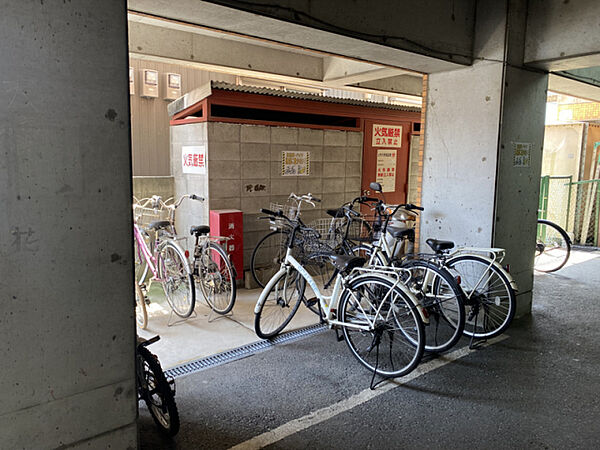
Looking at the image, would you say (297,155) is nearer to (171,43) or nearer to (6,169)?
(171,43)

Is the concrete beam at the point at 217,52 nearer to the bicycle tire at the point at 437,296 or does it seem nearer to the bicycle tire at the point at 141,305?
the bicycle tire at the point at 141,305

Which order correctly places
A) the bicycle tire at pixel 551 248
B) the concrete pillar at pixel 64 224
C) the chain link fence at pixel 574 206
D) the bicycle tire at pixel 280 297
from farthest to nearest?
the chain link fence at pixel 574 206, the bicycle tire at pixel 551 248, the bicycle tire at pixel 280 297, the concrete pillar at pixel 64 224

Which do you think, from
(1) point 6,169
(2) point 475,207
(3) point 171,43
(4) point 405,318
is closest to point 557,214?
(2) point 475,207

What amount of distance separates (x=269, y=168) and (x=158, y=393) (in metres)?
4.03

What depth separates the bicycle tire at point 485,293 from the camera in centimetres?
413

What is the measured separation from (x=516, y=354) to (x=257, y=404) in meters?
2.39

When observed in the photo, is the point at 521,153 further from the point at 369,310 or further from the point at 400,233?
the point at 369,310

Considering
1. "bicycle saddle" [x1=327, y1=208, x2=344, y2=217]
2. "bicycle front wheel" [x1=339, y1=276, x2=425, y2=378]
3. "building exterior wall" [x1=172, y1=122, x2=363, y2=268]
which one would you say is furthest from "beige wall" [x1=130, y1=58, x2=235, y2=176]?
"bicycle front wheel" [x1=339, y1=276, x2=425, y2=378]

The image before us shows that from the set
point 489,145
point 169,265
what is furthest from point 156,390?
point 489,145

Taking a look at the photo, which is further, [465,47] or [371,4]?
[465,47]

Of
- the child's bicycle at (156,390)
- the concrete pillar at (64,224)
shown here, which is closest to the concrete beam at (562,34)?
the concrete pillar at (64,224)

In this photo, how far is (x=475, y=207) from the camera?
181 inches

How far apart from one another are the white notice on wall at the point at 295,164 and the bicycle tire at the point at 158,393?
4055mm

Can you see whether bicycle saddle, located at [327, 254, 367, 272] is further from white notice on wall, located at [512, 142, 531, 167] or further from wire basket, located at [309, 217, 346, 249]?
white notice on wall, located at [512, 142, 531, 167]
